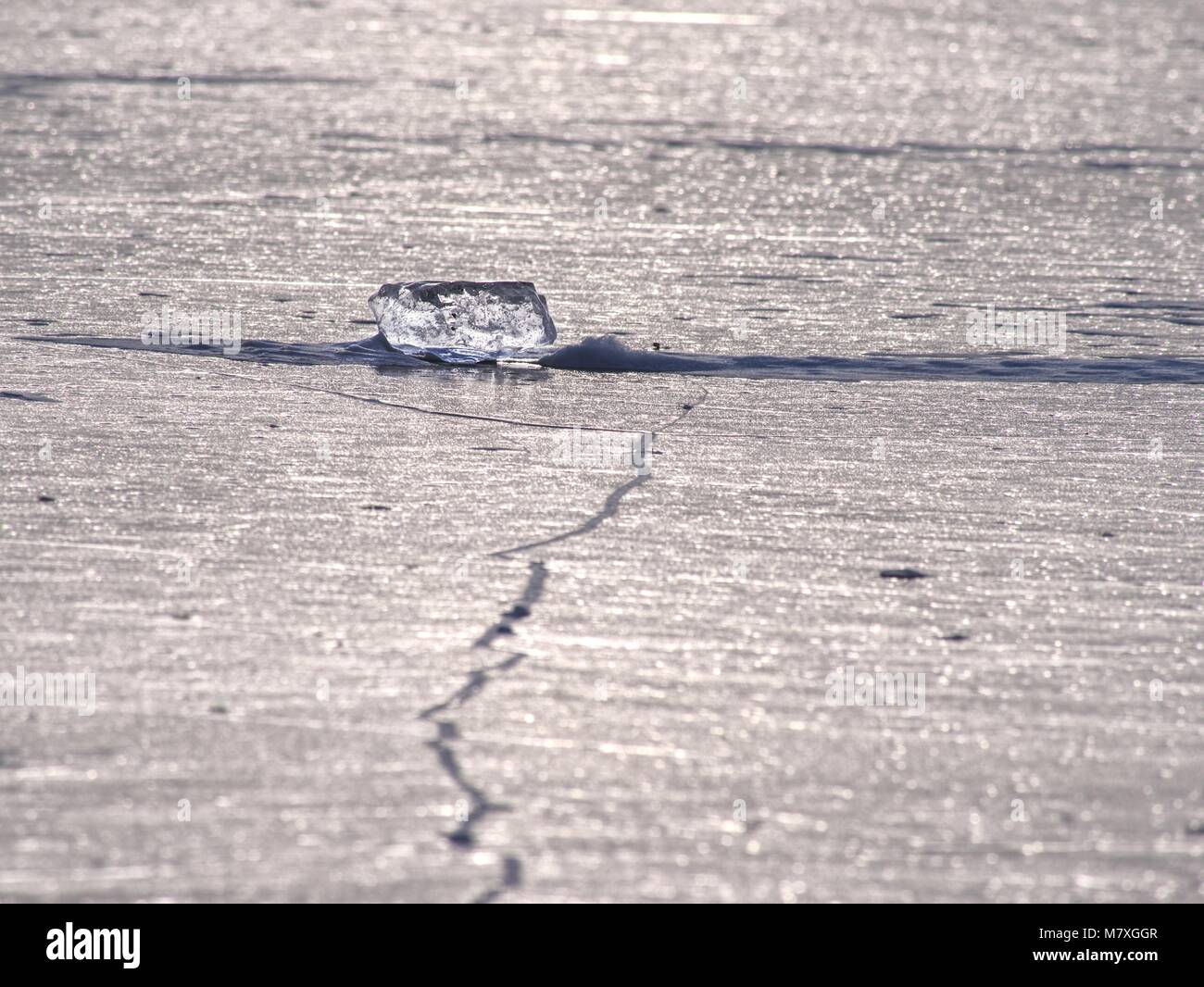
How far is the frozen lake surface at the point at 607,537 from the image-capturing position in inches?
124

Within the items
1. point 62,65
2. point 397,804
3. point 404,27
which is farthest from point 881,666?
point 404,27

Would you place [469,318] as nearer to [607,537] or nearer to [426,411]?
[426,411]

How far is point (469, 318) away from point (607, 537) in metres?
2.23

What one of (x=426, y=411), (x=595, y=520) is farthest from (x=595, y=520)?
(x=426, y=411)

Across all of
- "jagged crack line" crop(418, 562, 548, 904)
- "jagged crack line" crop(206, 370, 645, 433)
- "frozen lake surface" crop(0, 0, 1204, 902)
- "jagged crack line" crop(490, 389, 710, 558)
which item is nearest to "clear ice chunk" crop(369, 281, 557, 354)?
"frozen lake surface" crop(0, 0, 1204, 902)

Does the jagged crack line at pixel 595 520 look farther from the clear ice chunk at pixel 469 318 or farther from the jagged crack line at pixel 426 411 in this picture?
the clear ice chunk at pixel 469 318

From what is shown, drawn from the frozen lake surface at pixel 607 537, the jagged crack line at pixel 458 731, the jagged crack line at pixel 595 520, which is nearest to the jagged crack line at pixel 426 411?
the frozen lake surface at pixel 607 537

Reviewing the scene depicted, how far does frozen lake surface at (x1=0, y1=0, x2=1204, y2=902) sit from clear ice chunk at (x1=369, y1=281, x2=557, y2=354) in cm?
13

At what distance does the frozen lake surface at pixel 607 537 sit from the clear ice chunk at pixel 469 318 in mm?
132

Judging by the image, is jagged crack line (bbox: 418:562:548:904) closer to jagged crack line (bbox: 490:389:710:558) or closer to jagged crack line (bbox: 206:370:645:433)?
jagged crack line (bbox: 490:389:710:558)

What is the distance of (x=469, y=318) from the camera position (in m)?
6.60

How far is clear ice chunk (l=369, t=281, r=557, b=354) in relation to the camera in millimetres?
6551
